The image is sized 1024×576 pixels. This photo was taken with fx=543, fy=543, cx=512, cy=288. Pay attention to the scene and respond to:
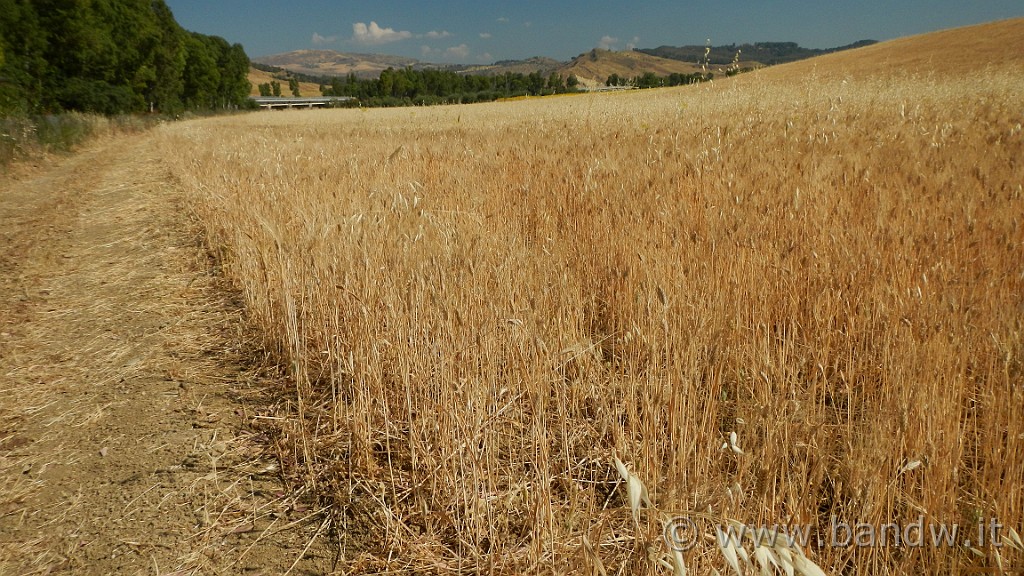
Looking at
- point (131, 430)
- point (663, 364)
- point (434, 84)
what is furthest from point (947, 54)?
point (434, 84)

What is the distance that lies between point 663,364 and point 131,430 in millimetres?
2253

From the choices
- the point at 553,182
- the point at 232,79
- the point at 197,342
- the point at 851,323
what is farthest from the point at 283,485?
the point at 232,79

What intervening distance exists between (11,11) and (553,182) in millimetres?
25275

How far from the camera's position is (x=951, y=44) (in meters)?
33.2

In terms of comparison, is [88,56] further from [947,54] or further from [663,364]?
[947,54]

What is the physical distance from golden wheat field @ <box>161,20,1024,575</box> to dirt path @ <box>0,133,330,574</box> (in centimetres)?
22

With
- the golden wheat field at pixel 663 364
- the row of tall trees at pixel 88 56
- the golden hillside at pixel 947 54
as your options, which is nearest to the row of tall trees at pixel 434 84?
the row of tall trees at pixel 88 56

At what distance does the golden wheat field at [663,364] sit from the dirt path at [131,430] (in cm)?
22

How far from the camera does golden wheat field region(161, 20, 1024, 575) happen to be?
1416 millimetres

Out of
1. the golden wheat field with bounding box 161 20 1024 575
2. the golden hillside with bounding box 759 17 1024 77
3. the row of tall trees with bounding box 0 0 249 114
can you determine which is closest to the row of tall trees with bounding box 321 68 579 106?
the row of tall trees with bounding box 0 0 249 114

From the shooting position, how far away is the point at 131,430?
2340mm

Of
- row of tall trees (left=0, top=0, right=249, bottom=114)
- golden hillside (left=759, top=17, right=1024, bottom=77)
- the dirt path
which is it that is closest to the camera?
the dirt path

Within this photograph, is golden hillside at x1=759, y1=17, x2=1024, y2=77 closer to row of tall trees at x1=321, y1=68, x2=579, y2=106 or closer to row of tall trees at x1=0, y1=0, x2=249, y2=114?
row of tall trees at x1=0, y1=0, x2=249, y2=114

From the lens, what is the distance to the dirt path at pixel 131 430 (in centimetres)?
171
